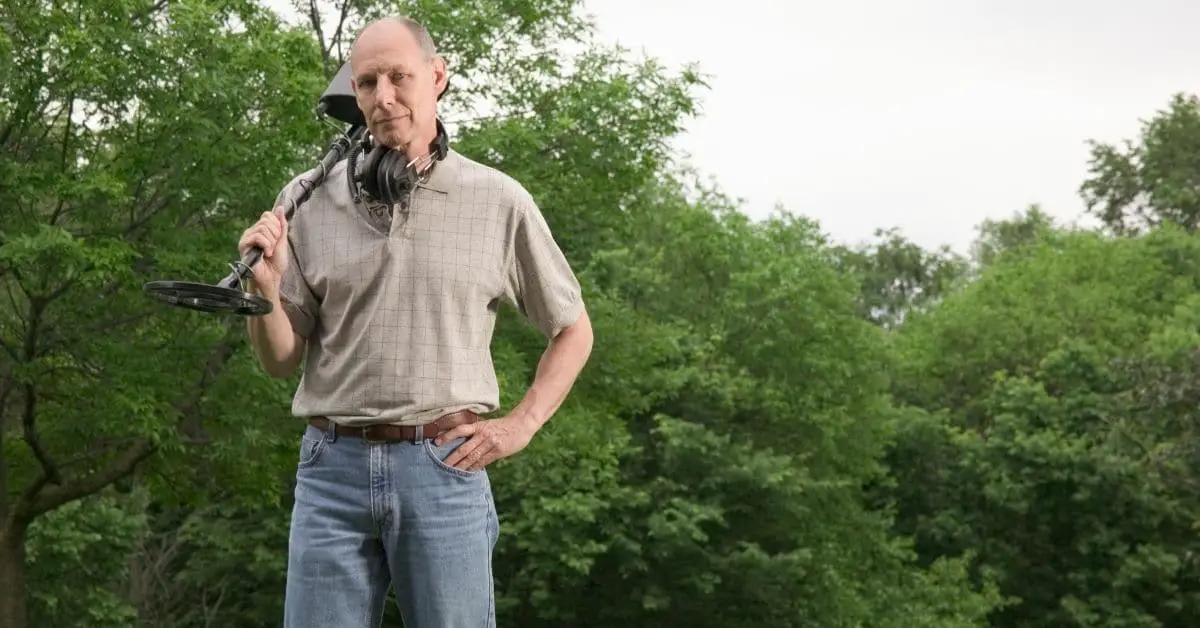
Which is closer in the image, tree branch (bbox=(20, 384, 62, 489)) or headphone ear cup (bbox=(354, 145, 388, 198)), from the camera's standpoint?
headphone ear cup (bbox=(354, 145, 388, 198))

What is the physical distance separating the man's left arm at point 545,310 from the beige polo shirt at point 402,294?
0.05 m

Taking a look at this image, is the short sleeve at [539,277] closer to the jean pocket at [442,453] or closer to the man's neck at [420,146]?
the man's neck at [420,146]

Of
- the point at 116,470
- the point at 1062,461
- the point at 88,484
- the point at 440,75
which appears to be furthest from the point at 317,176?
the point at 1062,461

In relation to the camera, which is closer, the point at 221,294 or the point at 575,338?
the point at 221,294

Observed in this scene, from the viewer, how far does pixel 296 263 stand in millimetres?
3250

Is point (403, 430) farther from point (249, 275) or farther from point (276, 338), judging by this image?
point (249, 275)

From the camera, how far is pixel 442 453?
315 centimetres

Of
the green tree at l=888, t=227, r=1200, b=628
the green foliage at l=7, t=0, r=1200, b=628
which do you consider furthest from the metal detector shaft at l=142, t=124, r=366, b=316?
the green tree at l=888, t=227, r=1200, b=628

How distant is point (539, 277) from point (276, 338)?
51cm

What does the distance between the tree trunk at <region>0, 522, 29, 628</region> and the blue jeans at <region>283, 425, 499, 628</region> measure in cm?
1692

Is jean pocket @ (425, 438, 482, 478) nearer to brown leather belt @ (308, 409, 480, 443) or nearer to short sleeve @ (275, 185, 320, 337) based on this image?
brown leather belt @ (308, 409, 480, 443)

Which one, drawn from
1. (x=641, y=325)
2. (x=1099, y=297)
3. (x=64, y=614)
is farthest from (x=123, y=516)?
(x=1099, y=297)

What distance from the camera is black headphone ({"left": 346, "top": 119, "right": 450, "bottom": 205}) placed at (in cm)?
316

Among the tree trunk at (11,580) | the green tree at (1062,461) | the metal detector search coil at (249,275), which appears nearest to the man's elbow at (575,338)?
the metal detector search coil at (249,275)
